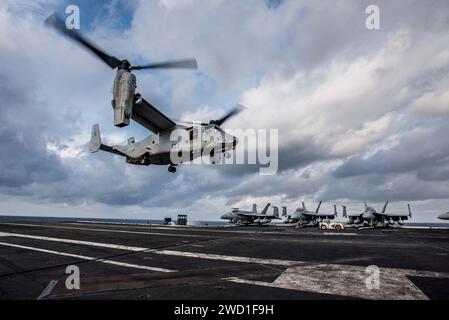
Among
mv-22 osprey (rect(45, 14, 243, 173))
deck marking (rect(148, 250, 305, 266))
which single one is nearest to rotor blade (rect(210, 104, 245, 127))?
mv-22 osprey (rect(45, 14, 243, 173))

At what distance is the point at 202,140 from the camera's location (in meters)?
26.9

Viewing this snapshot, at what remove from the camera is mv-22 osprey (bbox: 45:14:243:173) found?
2236cm

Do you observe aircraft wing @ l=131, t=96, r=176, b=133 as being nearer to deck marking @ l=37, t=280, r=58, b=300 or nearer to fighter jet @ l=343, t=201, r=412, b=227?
deck marking @ l=37, t=280, r=58, b=300

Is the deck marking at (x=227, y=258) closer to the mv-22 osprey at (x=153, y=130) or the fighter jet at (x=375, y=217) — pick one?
the mv-22 osprey at (x=153, y=130)

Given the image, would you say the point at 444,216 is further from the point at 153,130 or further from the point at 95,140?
the point at 95,140

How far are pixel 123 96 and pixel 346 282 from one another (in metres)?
20.2

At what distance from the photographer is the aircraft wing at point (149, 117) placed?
26.0 m

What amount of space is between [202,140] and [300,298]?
73.4 feet

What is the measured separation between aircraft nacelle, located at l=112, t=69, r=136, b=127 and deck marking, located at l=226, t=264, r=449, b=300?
1751cm

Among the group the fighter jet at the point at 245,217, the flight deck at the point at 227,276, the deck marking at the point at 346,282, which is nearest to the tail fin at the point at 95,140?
the flight deck at the point at 227,276

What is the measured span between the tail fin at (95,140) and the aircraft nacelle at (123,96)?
13553 mm

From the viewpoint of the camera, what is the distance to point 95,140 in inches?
1390

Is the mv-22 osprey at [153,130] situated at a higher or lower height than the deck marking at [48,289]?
higher
